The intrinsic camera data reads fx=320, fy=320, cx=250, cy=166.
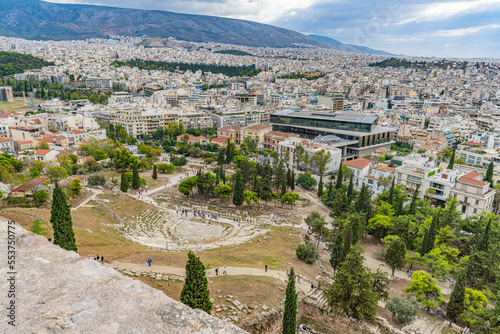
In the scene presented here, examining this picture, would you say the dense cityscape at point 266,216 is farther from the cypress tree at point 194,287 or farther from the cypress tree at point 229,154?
the cypress tree at point 229,154

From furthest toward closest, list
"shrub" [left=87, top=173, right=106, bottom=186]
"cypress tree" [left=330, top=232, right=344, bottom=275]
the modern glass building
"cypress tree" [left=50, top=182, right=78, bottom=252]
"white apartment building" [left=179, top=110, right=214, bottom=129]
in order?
1. "white apartment building" [left=179, top=110, right=214, bottom=129]
2. the modern glass building
3. "shrub" [left=87, top=173, right=106, bottom=186]
4. "cypress tree" [left=330, top=232, right=344, bottom=275]
5. "cypress tree" [left=50, top=182, right=78, bottom=252]

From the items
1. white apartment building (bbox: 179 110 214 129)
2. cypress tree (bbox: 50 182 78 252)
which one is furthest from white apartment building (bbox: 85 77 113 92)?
cypress tree (bbox: 50 182 78 252)

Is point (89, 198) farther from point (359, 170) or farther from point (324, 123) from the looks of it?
point (324, 123)

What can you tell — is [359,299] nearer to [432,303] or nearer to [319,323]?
[319,323]

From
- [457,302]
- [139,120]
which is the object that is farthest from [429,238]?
[139,120]

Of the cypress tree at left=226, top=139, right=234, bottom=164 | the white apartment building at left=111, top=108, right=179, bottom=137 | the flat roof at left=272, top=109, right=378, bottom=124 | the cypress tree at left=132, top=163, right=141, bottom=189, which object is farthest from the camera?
the white apartment building at left=111, top=108, right=179, bottom=137

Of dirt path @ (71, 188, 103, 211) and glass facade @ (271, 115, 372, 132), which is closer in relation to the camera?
dirt path @ (71, 188, 103, 211)

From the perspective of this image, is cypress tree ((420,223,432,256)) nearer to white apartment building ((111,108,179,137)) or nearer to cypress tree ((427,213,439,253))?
cypress tree ((427,213,439,253))

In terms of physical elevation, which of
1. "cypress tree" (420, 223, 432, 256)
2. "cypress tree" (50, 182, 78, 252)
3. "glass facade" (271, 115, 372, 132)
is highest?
"glass facade" (271, 115, 372, 132)

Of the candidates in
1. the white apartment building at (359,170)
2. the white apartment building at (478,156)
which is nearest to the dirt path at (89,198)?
the white apartment building at (359,170)

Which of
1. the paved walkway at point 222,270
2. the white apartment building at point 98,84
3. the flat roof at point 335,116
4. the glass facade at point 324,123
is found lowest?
the paved walkway at point 222,270
